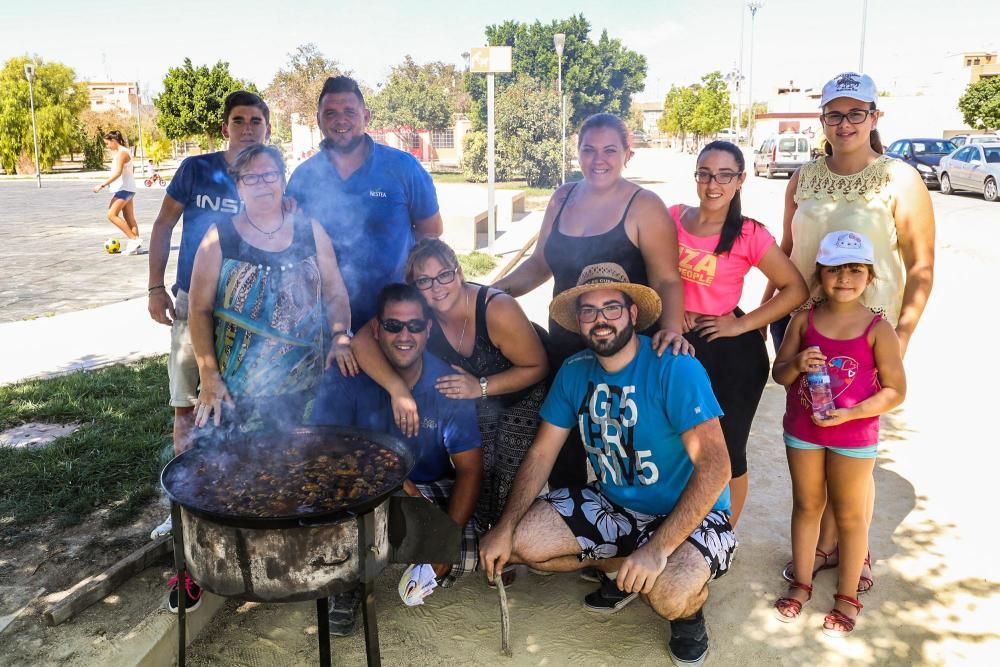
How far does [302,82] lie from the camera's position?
119 feet

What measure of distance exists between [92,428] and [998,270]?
11.4 meters

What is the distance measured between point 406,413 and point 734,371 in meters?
1.45

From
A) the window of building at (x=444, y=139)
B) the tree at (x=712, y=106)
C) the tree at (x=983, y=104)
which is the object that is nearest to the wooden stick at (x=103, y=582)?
the tree at (x=983, y=104)

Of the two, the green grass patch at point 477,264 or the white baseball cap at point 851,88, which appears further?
the green grass patch at point 477,264

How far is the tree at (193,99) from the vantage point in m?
41.9

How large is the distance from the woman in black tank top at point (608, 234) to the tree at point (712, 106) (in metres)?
53.6

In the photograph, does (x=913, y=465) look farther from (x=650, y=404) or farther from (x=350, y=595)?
(x=350, y=595)

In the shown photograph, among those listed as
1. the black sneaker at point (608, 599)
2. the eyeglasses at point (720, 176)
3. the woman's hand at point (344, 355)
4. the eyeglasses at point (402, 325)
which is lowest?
the black sneaker at point (608, 599)

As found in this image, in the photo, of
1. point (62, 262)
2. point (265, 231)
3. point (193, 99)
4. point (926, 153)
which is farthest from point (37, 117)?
point (265, 231)

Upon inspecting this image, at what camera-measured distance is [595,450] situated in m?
3.13

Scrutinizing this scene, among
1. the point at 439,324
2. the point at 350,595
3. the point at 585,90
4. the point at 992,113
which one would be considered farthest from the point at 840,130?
the point at 585,90

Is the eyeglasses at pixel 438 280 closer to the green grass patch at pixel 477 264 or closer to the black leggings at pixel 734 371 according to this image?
the black leggings at pixel 734 371

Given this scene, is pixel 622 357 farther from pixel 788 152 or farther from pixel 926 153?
pixel 788 152

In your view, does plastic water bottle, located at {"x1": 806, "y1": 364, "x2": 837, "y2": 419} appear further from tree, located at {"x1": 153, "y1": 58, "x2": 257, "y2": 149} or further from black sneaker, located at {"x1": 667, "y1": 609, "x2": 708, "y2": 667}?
tree, located at {"x1": 153, "y1": 58, "x2": 257, "y2": 149}
